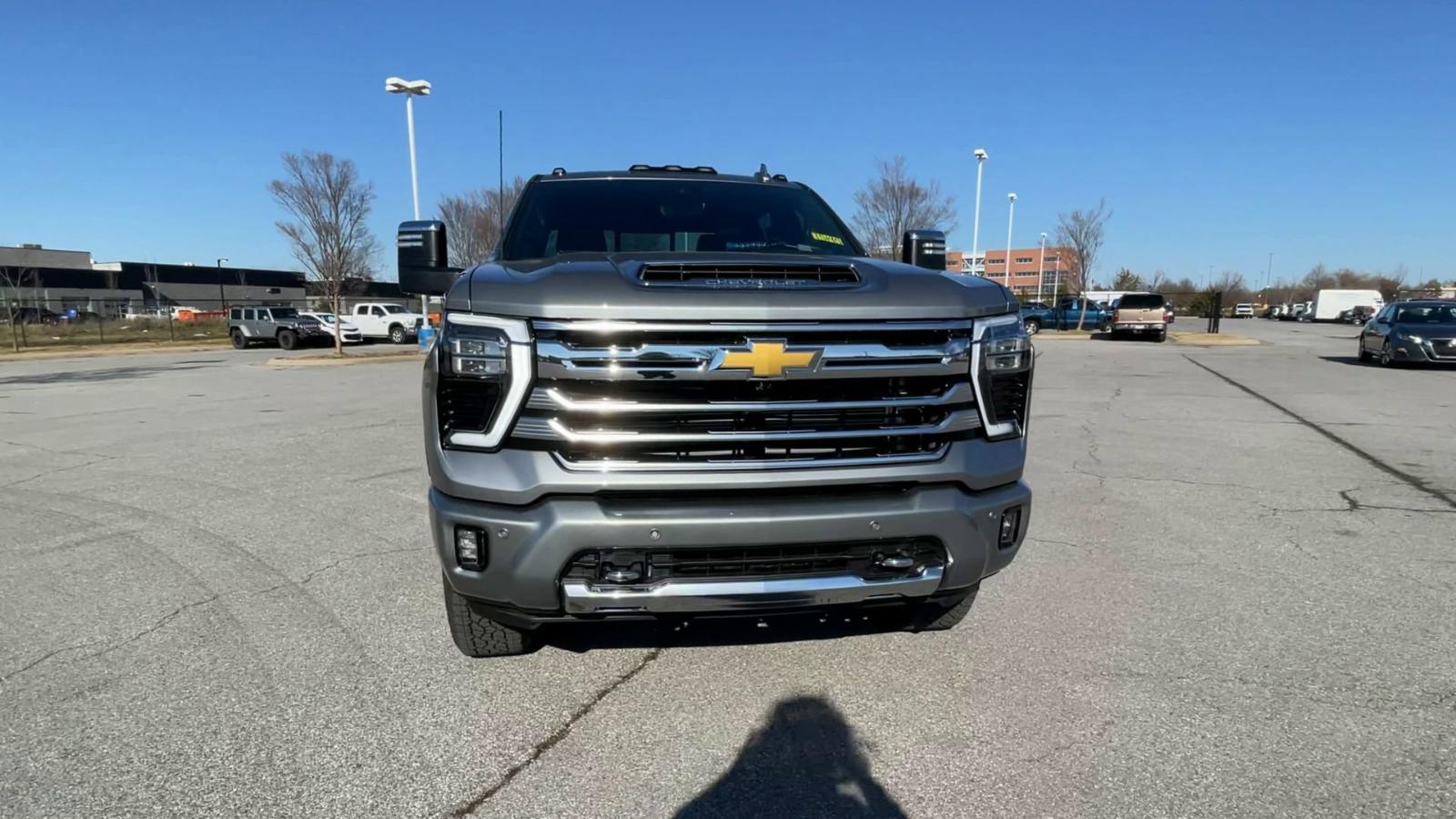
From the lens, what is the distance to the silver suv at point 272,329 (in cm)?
3098

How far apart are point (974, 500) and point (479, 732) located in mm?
1824

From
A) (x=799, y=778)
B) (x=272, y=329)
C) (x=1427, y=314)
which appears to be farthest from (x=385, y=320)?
(x=799, y=778)

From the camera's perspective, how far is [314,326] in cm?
3173

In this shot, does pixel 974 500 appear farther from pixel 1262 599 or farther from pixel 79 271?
pixel 79 271

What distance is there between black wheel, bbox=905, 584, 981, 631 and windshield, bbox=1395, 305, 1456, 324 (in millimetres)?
19556

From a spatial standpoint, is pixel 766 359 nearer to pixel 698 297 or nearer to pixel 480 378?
pixel 698 297

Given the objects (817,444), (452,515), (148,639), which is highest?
(817,444)

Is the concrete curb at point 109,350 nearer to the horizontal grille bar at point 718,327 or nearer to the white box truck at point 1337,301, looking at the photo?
the horizontal grille bar at point 718,327

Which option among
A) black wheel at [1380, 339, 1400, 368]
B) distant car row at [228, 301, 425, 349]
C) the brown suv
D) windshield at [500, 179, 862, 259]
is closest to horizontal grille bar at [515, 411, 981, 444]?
windshield at [500, 179, 862, 259]

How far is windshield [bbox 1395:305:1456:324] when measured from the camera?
1694cm

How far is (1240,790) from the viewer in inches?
94.3

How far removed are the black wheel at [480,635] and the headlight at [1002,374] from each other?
1844 mm

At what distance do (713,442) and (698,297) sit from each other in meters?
0.46

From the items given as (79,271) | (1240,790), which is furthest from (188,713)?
(79,271)
